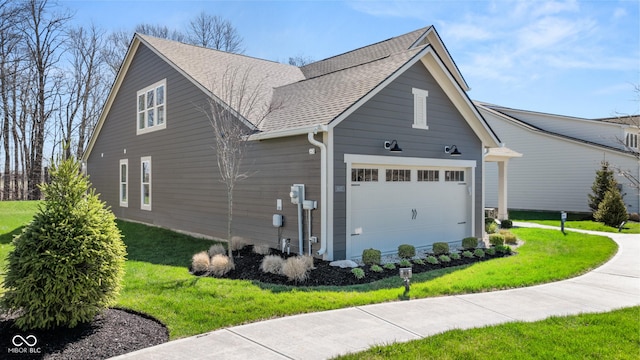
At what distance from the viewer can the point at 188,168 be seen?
13594 mm

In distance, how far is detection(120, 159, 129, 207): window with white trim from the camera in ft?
56.5

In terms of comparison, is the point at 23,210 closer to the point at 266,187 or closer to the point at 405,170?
the point at 266,187

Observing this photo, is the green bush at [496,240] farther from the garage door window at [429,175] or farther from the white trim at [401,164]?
the garage door window at [429,175]

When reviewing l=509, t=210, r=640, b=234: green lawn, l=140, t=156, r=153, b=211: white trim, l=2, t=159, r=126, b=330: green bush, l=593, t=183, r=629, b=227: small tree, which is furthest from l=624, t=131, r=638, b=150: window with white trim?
l=2, t=159, r=126, b=330: green bush

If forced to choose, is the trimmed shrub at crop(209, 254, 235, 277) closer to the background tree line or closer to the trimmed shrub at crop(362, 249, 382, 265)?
the trimmed shrub at crop(362, 249, 382, 265)

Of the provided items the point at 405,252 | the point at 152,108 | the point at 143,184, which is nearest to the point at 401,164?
the point at 405,252

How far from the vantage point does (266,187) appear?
35.2 feet

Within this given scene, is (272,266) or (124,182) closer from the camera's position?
(272,266)

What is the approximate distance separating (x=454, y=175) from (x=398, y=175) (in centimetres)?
251

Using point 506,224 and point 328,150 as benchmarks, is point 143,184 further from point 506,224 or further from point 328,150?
point 506,224

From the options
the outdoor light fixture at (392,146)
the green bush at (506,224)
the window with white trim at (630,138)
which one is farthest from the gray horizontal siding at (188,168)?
the window with white trim at (630,138)

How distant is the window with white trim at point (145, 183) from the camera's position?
15828 mm

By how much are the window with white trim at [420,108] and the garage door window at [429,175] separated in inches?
47.0

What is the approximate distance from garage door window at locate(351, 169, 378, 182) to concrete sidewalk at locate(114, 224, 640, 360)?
387 cm
